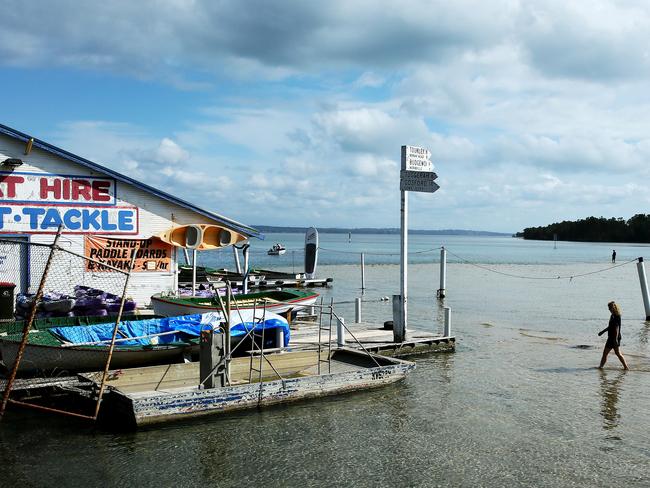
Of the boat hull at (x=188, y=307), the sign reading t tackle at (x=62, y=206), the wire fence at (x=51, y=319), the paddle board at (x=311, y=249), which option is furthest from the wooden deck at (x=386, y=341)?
the paddle board at (x=311, y=249)

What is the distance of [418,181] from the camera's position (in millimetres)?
18766

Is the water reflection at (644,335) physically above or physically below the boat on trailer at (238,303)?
below

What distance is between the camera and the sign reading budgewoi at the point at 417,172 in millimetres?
18625

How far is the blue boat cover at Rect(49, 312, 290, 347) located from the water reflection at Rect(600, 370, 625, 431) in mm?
7709

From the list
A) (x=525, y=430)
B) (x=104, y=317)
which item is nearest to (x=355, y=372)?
(x=525, y=430)

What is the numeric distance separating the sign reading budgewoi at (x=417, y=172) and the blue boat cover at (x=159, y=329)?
5991mm

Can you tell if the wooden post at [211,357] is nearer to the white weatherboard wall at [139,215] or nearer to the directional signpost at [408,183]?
the directional signpost at [408,183]

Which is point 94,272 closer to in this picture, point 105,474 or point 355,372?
point 355,372

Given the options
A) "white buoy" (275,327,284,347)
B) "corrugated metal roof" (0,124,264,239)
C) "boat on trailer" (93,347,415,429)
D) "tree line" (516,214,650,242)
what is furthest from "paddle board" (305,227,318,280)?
"tree line" (516,214,650,242)

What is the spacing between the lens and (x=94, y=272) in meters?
22.7

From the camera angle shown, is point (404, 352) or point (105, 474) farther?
point (404, 352)

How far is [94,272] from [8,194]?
393 cm

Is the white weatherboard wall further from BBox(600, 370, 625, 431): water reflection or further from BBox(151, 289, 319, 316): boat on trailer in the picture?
BBox(600, 370, 625, 431): water reflection

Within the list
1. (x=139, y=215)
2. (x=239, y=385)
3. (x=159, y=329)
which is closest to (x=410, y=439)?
(x=239, y=385)
